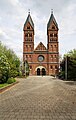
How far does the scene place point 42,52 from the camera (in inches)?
3563

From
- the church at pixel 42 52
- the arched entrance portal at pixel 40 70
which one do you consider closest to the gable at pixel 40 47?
the church at pixel 42 52

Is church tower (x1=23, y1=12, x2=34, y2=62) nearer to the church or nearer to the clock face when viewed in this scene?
the church

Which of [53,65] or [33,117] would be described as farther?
[53,65]

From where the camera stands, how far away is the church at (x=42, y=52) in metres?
88.3

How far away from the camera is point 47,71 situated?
291 ft

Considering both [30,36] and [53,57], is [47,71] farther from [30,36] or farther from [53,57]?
[30,36]

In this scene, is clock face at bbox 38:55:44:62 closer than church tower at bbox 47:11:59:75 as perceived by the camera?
No

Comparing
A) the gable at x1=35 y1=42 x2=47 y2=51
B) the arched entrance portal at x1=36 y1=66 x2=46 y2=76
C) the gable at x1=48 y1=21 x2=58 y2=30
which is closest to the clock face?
the arched entrance portal at x1=36 y1=66 x2=46 y2=76

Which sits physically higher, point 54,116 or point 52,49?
point 52,49

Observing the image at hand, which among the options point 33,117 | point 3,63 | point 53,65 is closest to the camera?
point 33,117

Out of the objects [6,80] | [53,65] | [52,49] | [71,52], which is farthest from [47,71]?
[6,80]

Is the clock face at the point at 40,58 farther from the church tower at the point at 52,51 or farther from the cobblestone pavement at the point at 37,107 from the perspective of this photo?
the cobblestone pavement at the point at 37,107

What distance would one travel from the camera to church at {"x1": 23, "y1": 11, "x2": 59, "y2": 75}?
88312 millimetres

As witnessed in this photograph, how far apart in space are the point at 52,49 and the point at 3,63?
6233 centimetres
